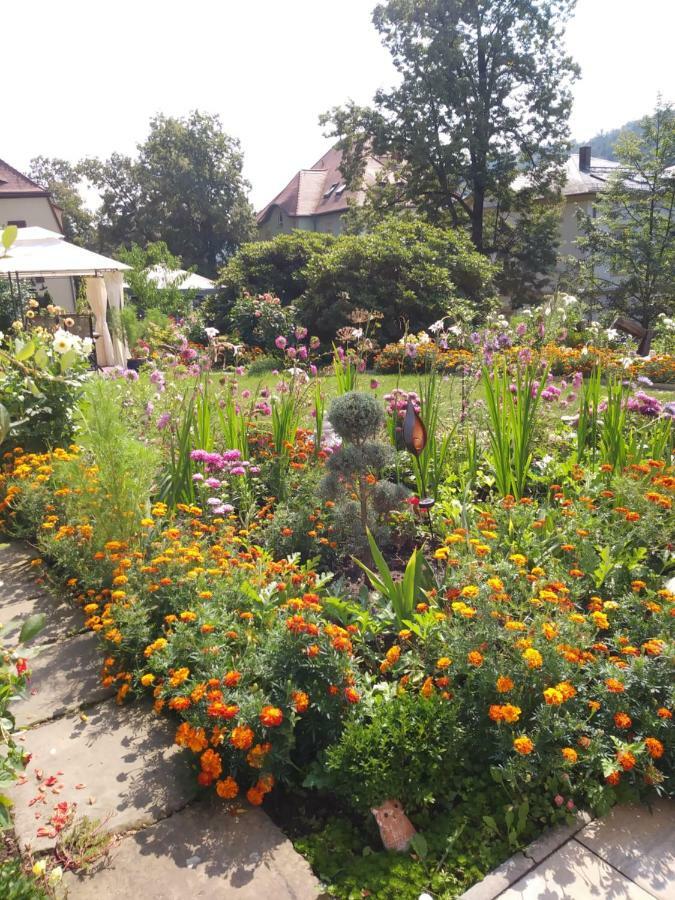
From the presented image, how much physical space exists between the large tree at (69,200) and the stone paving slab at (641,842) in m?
46.3

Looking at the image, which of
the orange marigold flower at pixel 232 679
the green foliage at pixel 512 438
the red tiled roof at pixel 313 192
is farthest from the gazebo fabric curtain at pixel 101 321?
the red tiled roof at pixel 313 192

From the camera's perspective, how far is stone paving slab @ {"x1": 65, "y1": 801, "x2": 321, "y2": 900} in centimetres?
160

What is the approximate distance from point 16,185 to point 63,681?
29231 mm

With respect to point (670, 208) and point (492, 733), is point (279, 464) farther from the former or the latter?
point (670, 208)

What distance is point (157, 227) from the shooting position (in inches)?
1542

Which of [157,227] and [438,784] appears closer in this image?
[438,784]

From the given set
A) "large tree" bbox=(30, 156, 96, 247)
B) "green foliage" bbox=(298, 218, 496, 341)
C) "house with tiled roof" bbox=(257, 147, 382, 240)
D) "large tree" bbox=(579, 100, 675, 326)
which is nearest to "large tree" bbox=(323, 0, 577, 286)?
"large tree" bbox=(579, 100, 675, 326)

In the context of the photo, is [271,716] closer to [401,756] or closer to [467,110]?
[401,756]

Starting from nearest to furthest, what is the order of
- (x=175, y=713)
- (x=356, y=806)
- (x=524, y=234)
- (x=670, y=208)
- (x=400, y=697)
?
(x=356, y=806), (x=400, y=697), (x=175, y=713), (x=670, y=208), (x=524, y=234)

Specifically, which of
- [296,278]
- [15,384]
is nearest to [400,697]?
[15,384]

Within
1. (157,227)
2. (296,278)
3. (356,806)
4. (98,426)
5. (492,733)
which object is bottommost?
(356,806)

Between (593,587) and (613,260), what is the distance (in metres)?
15.7

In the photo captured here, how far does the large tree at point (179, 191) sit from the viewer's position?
37500mm

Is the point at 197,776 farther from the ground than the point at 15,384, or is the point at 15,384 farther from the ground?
the point at 15,384
